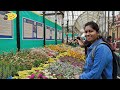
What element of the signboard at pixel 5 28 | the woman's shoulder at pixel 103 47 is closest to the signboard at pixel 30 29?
the signboard at pixel 5 28

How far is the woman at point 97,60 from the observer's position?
2.71 m

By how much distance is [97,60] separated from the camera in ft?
8.90

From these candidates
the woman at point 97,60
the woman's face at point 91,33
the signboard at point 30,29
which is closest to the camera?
the woman at point 97,60

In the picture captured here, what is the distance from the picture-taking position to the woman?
2.71 metres

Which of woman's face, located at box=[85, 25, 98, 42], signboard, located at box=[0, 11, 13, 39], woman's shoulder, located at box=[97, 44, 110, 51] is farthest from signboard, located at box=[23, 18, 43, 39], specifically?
woman's shoulder, located at box=[97, 44, 110, 51]

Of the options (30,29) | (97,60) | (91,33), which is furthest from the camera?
(30,29)

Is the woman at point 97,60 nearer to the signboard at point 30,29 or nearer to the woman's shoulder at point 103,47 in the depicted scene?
the woman's shoulder at point 103,47

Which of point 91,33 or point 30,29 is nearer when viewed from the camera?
point 91,33

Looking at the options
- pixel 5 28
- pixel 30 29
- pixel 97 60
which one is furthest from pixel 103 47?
pixel 30 29

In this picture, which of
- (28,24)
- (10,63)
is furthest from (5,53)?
(28,24)

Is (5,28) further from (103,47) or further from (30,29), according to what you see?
(103,47)
